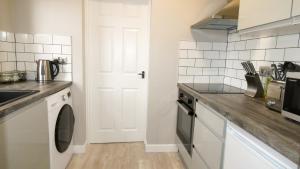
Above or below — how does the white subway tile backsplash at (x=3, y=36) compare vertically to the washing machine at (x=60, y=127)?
above

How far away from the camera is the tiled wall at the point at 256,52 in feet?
5.05

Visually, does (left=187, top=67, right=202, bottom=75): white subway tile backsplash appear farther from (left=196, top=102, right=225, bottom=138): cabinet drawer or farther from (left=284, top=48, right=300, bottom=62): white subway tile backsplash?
(left=284, top=48, right=300, bottom=62): white subway tile backsplash

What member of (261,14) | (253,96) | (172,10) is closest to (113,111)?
(172,10)

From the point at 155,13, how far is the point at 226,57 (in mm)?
1115

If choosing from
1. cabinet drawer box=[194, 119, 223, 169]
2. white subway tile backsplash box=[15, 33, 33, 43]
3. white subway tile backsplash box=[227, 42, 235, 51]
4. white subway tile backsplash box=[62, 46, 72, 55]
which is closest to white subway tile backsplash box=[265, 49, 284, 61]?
white subway tile backsplash box=[227, 42, 235, 51]

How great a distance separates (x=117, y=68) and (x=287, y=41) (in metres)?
1.99

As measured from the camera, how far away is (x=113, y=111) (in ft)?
9.33

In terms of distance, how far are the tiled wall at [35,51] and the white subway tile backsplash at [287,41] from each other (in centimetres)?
223

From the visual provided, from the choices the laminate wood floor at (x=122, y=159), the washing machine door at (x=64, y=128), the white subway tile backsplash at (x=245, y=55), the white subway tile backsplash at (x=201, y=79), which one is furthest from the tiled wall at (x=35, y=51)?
the white subway tile backsplash at (x=245, y=55)

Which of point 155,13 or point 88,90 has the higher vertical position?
point 155,13

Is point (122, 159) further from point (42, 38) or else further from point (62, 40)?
point (42, 38)

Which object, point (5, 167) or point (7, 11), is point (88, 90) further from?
point (5, 167)

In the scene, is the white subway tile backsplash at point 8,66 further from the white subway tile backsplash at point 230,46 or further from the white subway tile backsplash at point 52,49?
the white subway tile backsplash at point 230,46

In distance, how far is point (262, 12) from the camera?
4.45 feet
